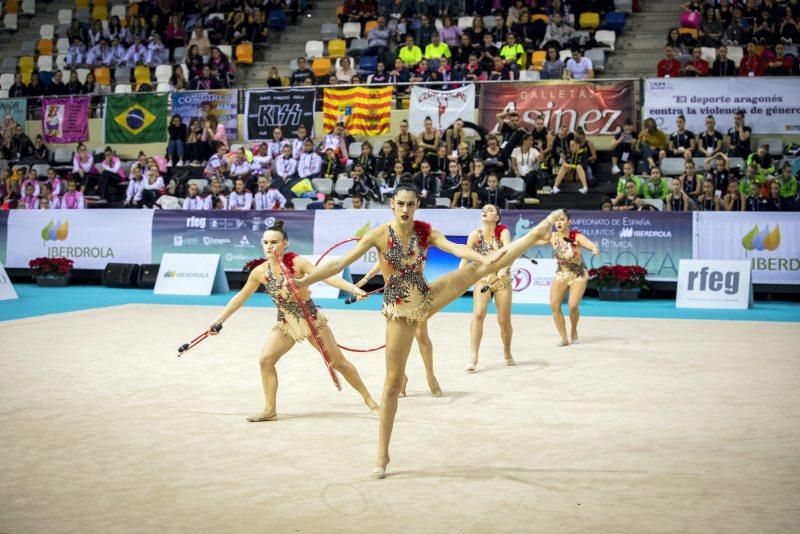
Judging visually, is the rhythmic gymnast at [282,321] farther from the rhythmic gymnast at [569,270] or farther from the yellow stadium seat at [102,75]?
the yellow stadium seat at [102,75]

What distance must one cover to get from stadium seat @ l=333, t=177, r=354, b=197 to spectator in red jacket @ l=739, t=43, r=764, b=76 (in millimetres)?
10142

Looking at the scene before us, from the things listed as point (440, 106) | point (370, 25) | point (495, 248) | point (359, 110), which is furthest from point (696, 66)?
point (495, 248)

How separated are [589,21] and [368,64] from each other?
256 inches

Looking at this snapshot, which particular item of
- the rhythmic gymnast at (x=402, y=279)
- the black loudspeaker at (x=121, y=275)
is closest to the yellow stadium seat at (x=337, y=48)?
the black loudspeaker at (x=121, y=275)

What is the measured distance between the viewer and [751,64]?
22.3 metres

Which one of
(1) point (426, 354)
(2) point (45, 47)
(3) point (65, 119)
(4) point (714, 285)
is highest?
(2) point (45, 47)

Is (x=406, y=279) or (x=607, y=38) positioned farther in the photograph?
(x=607, y=38)

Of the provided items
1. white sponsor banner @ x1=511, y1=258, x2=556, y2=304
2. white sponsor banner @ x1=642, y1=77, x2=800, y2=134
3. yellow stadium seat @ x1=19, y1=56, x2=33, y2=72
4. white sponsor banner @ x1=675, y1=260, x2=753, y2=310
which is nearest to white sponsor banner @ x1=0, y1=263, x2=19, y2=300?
white sponsor banner @ x1=511, y1=258, x2=556, y2=304

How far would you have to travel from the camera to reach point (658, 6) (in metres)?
26.9

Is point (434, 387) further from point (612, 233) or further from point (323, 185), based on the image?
point (323, 185)

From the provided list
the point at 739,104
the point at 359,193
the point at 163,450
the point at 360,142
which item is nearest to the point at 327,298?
the point at 359,193

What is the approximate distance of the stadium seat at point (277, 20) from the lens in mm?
30172

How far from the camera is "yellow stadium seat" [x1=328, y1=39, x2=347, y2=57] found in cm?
2794

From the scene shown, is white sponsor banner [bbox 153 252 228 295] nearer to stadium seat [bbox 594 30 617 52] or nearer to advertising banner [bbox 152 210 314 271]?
advertising banner [bbox 152 210 314 271]
